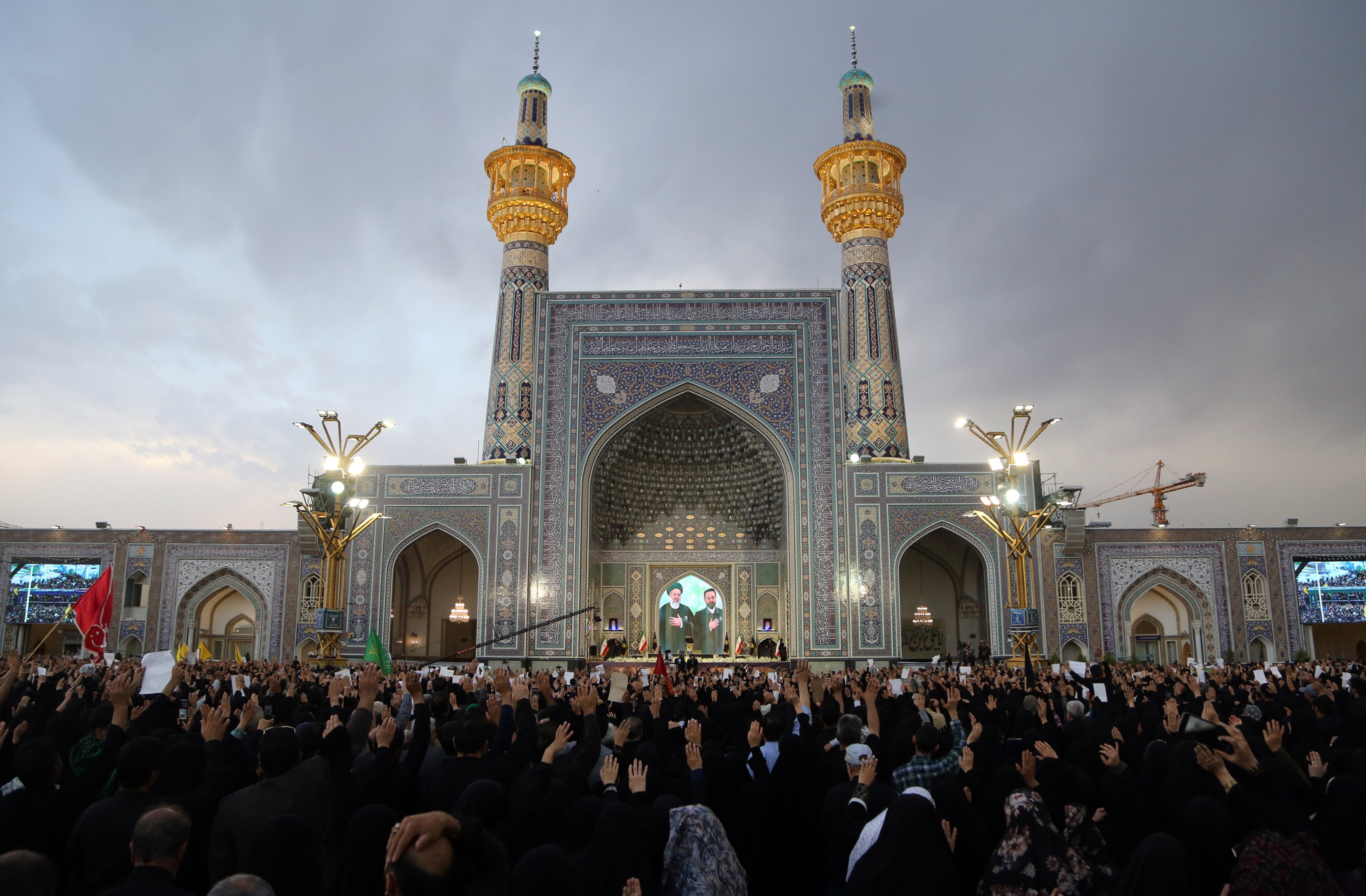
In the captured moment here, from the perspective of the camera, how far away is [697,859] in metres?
2.79

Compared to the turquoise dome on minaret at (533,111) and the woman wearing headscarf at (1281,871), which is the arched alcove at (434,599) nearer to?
the turquoise dome on minaret at (533,111)

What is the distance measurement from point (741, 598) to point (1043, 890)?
20.7 meters

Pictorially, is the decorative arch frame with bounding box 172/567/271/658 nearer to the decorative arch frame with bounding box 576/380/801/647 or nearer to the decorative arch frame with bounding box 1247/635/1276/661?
the decorative arch frame with bounding box 576/380/801/647

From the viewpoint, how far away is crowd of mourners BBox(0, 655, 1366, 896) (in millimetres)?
2285

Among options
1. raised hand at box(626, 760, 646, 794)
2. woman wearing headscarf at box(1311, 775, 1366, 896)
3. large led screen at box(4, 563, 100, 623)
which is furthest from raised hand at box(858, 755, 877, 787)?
large led screen at box(4, 563, 100, 623)

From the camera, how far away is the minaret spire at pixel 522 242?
20578mm

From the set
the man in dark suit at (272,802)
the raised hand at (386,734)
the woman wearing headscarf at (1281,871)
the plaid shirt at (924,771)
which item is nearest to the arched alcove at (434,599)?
the raised hand at (386,734)

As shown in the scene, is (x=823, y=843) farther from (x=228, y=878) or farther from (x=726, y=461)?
(x=726, y=461)

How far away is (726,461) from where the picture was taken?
76.2 feet

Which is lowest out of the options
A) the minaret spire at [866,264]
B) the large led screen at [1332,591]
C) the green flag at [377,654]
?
the green flag at [377,654]

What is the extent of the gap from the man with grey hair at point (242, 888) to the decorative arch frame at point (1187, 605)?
20420 mm

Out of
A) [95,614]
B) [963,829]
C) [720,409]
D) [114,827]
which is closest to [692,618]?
[720,409]

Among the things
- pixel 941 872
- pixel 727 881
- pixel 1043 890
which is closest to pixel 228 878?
pixel 727 881

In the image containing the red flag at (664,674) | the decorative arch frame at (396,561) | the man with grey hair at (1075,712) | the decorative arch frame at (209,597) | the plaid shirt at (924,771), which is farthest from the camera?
the decorative arch frame at (209,597)
